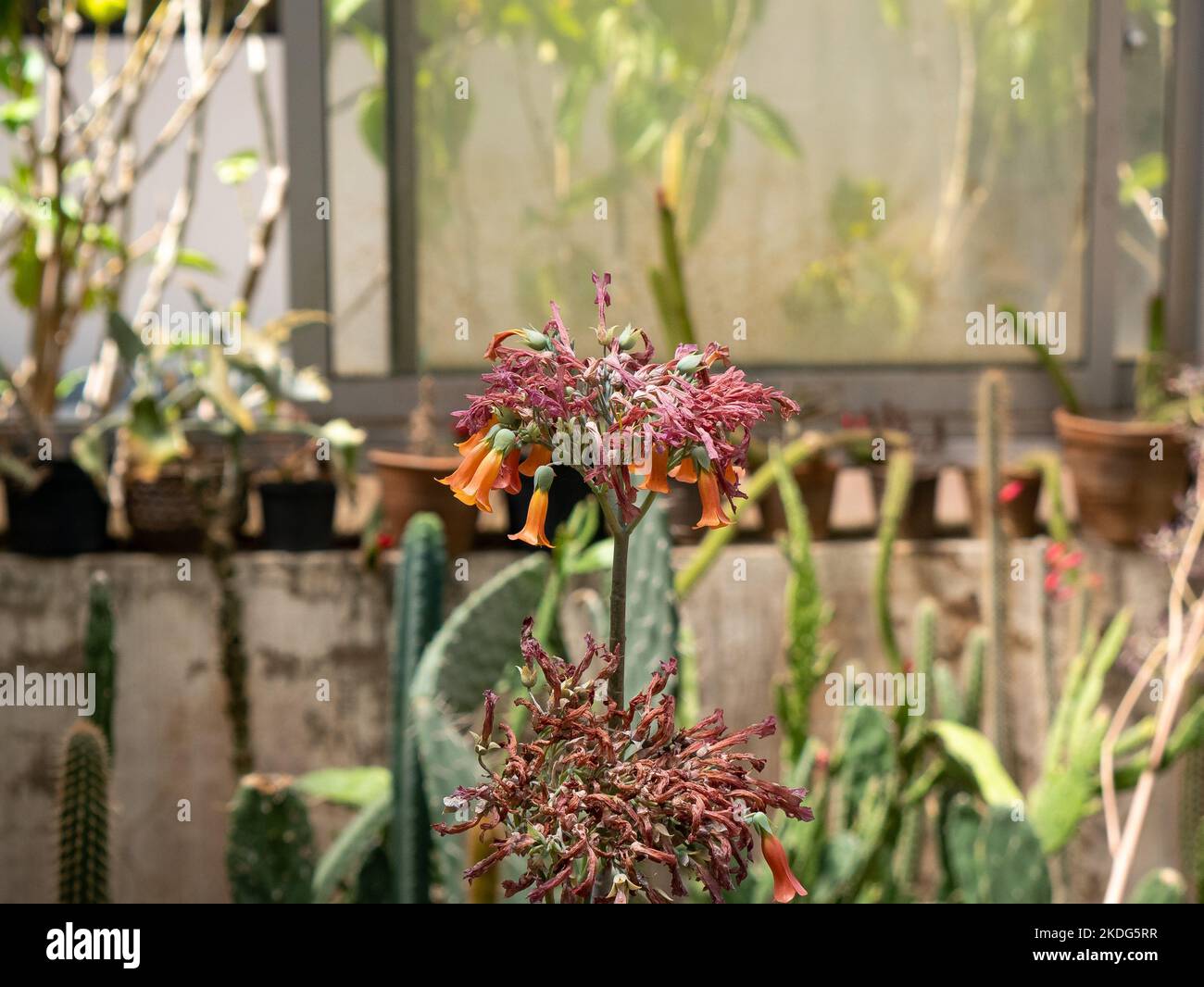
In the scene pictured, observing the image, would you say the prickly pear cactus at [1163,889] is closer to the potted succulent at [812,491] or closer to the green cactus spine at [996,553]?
the green cactus spine at [996,553]

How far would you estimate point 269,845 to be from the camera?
150cm

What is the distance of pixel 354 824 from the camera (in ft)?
5.13

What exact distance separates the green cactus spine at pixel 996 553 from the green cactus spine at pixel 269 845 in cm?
95

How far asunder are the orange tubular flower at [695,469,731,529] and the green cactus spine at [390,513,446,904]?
98 cm

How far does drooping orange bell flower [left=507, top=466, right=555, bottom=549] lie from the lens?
0.47 m

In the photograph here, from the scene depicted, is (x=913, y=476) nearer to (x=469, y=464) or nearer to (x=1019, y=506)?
→ (x=1019, y=506)

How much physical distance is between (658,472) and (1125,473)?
1.91 metres

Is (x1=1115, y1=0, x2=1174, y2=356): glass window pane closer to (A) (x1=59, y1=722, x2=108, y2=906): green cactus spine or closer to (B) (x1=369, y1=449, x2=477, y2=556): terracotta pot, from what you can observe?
(B) (x1=369, y1=449, x2=477, y2=556): terracotta pot

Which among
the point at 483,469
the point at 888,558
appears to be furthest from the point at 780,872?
the point at 888,558

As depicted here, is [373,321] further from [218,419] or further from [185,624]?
[185,624]

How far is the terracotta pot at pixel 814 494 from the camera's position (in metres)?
2.21

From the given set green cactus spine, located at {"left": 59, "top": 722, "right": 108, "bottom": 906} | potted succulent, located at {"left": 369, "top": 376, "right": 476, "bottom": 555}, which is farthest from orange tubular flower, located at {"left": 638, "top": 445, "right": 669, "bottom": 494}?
potted succulent, located at {"left": 369, "top": 376, "right": 476, "bottom": 555}
